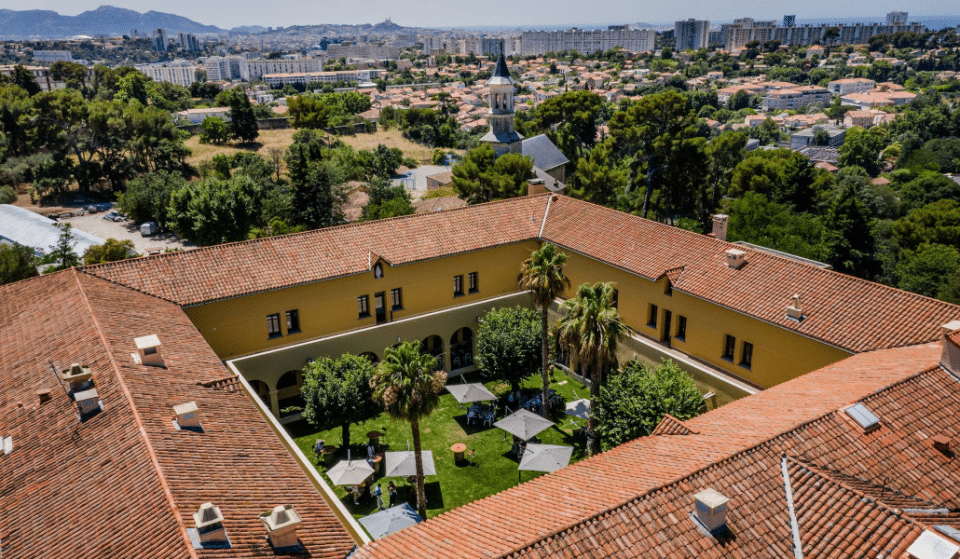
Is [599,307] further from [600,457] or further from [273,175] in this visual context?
[273,175]

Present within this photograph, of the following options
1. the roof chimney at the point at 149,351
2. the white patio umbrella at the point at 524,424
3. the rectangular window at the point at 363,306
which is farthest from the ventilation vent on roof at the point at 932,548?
the rectangular window at the point at 363,306

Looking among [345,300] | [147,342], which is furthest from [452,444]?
[147,342]

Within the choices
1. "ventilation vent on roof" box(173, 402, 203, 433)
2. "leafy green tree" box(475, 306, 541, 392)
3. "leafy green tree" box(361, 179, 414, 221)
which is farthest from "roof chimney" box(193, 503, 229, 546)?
"leafy green tree" box(361, 179, 414, 221)

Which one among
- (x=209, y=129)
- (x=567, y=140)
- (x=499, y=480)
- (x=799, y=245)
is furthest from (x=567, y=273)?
(x=209, y=129)

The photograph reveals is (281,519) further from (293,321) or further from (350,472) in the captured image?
(293,321)

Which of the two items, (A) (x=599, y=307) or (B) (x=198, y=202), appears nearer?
(A) (x=599, y=307)

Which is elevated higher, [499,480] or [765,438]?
[765,438]
